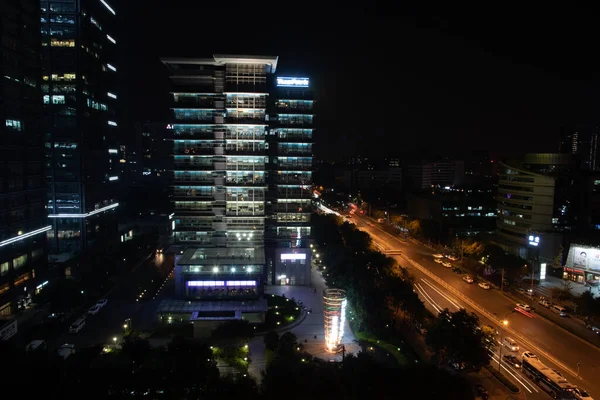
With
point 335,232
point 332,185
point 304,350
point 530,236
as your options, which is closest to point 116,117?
point 335,232

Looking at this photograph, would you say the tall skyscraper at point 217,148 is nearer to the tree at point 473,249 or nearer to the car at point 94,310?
the car at point 94,310

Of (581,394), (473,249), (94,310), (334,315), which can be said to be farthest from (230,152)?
(581,394)

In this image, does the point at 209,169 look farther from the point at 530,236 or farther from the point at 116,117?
the point at 530,236

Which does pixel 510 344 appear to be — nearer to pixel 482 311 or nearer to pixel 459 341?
pixel 482 311

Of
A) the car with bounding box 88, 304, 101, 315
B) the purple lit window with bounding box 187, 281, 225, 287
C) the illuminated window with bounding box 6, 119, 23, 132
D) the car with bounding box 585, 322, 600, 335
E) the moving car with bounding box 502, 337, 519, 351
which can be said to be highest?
the illuminated window with bounding box 6, 119, 23, 132

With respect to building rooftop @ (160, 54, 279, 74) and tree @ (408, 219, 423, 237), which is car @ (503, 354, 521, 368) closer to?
building rooftop @ (160, 54, 279, 74)

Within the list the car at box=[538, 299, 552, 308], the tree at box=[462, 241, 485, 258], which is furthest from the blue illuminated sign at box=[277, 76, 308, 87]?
the car at box=[538, 299, 552, 308]
